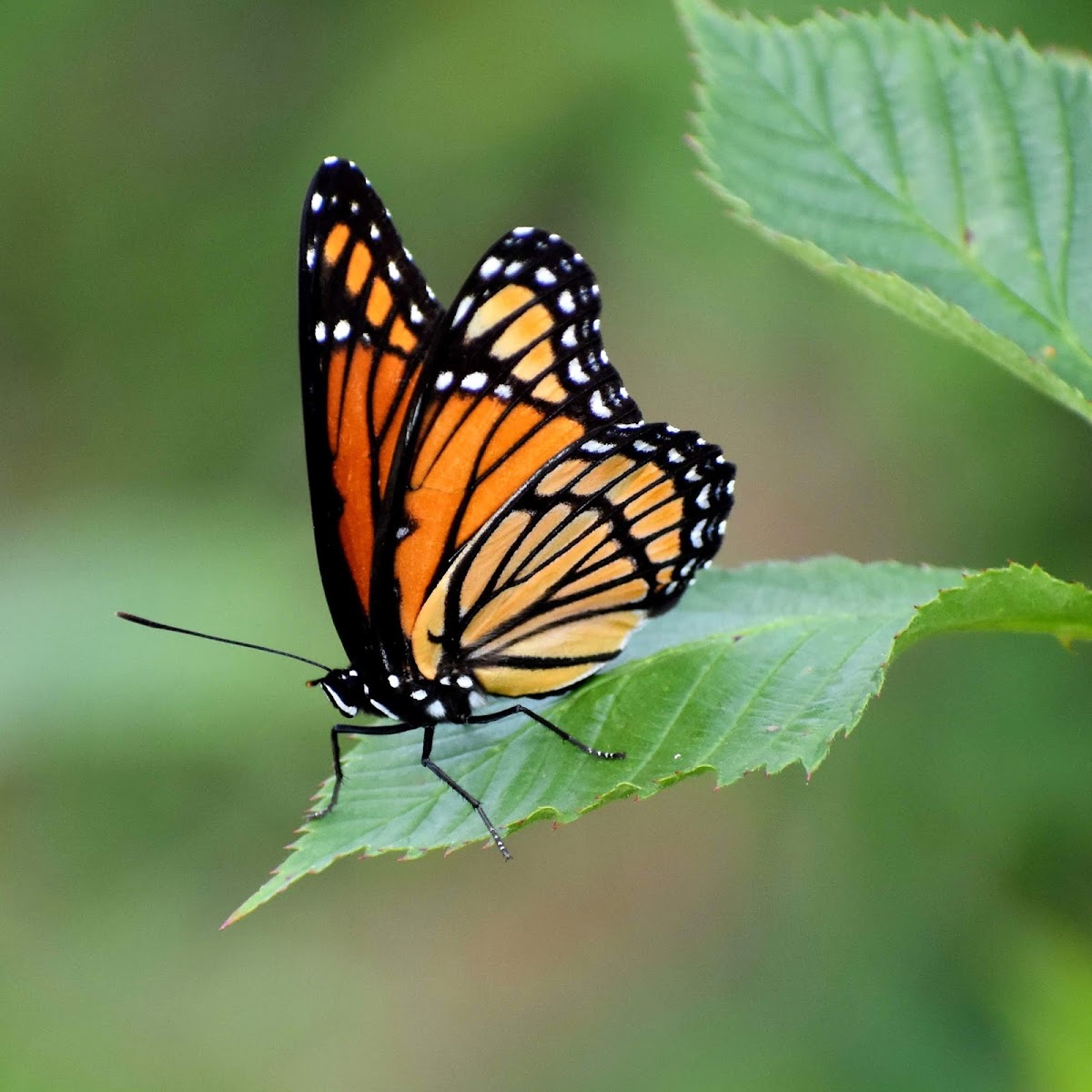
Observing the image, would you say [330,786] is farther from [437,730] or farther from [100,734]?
[100,734]

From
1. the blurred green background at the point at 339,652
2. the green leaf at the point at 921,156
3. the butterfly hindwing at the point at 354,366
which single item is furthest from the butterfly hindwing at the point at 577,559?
the blurred green background at the point at 339,652

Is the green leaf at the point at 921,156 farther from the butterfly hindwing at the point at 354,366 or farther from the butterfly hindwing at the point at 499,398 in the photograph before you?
the butterfly hindwing at the point at 354,366

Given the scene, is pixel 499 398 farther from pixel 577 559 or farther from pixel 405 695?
pixel 405 695

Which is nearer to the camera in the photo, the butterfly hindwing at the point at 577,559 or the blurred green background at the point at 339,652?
the butterfly hindwing at the point at 577,559

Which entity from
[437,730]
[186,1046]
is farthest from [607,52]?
[186,1046]

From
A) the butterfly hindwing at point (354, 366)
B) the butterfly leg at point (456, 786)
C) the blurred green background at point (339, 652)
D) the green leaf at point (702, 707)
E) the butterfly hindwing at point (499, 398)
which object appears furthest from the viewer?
the blurred green background at point (339, 652)
